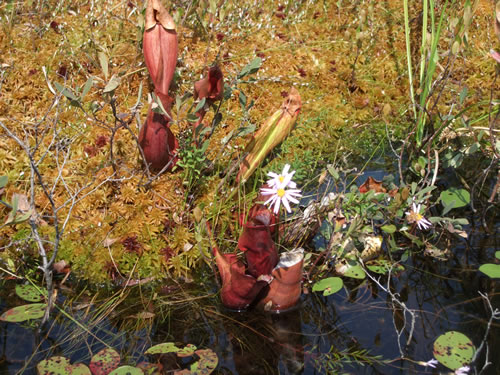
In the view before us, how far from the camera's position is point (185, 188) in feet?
11.7

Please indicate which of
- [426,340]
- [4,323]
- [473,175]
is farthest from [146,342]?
[473,175]

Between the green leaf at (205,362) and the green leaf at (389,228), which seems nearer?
the green leaf at (205,362)

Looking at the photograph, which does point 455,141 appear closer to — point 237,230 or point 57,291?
point 237,230

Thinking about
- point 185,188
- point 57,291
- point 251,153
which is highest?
point 251,153

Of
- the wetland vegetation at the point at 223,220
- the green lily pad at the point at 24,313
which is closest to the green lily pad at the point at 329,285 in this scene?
the wetland vegetation at the point at 223,220

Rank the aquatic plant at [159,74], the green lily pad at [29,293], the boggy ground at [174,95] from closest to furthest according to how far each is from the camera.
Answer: the green lily pad at [29,293], the aquatic plant at [159,74], the boggy ground at [174,95]

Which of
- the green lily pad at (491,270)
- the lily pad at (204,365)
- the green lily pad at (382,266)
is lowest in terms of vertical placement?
the green lily pad at (382,266)

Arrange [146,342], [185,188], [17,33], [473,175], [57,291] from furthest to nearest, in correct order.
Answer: [17,33] < [473,175] < [185,188] < [57,291] < [146,342]

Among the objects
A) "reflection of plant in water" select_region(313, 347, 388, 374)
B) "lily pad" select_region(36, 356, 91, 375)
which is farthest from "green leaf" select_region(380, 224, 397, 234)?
"lily pad" select_region(36, 356, 91, 375)

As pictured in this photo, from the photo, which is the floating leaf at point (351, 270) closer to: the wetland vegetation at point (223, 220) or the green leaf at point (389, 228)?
the wetland vegetation at point (223, 220)

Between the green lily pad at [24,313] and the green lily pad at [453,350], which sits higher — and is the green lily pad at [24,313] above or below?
below

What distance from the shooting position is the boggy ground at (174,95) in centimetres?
331

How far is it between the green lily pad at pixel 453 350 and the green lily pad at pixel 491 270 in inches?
21.7

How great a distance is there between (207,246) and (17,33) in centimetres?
281
